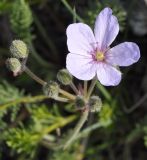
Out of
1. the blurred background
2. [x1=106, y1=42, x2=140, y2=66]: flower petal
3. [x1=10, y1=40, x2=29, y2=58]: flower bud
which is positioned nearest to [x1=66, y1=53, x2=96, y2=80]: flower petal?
[x1=106, y1=42, x2=140, y2=66]: flower petal

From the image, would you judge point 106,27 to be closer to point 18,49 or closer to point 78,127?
point 18,49

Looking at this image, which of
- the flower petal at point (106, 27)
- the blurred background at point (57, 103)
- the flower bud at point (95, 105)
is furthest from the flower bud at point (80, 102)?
the blurred background at point (57, 103)

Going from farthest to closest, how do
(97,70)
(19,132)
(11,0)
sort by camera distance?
(11,0) → (19,132) → (97,70)

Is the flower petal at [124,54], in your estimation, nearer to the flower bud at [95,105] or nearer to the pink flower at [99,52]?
the pink flower at [99,52]

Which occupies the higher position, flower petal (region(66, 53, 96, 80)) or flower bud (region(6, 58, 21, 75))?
flower bud (region(6, 58, 21, 75))

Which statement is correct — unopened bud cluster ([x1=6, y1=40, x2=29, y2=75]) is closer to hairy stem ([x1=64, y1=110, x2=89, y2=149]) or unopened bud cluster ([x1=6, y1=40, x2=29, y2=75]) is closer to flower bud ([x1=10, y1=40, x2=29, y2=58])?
flower bud ([x1=10, y1=40, x2=29, y2=58])

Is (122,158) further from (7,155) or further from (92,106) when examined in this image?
(92,106)

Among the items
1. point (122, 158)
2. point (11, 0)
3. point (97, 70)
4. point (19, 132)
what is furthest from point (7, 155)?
point (97, 70)
